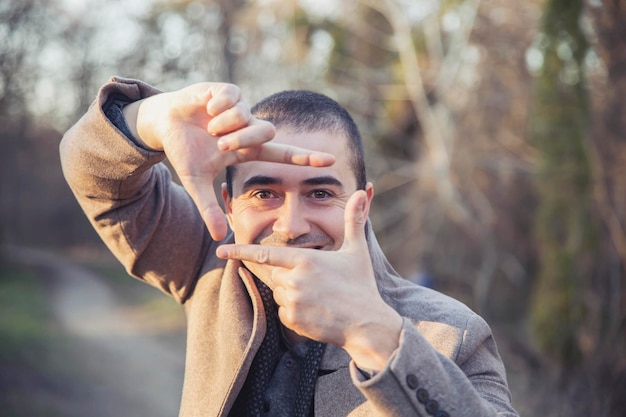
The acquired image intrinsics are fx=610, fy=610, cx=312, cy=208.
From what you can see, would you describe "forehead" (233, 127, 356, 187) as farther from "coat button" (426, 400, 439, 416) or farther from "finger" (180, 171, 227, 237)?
"coat button" (426, 400, 439, 416)

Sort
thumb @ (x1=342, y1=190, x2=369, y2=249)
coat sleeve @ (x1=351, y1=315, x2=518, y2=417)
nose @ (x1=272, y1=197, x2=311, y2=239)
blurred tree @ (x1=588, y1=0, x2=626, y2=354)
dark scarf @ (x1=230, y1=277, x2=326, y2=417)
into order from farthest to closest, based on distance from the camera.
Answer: blurred tree @ (x1=588, y1=0, x2=626, y2=354)
dark scarf @ (x1=230, y1=277, x2=326, y2=417)
nose @ (x1=272, y1=197, x2=311, y2=239)
thumb @ (x1=342, y1=190, x2=369, y2=249)
coat sleeve @ (x1=351, y1=315, x2=518, y2=417)

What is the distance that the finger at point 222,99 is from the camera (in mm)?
1829

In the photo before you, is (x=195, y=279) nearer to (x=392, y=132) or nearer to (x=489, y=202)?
(x=489, y=202)

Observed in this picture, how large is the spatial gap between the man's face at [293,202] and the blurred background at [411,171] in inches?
196

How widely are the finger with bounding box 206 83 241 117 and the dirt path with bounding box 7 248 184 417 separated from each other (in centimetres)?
601

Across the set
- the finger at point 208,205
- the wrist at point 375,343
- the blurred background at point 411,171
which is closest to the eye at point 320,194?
the finger at point 208,205

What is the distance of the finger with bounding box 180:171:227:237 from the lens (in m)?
1.79

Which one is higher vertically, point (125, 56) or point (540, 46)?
point (540, 46)

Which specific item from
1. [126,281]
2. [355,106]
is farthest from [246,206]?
[126,281]

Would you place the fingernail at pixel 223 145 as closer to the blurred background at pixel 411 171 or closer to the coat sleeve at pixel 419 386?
the coat sleeve at pixel 419 386

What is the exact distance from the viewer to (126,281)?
50.2ft

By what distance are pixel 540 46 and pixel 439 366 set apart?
24.1 feet

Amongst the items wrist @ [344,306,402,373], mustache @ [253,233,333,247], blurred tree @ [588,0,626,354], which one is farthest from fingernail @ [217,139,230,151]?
blurred tree @ [588,0,626,354]

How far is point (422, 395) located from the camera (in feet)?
5.28
